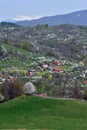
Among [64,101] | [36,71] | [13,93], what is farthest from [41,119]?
[36,71]

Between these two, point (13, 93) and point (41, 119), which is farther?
point (13, 93)

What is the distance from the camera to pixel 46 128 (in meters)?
41.2

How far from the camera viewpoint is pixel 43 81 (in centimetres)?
16050

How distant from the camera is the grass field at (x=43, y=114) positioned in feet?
139

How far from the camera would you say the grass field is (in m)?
42.4

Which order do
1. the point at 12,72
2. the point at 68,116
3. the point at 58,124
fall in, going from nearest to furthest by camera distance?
the point at 58,124 → the point at 68,116 → the point at 12,72

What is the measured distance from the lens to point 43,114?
4800 cm

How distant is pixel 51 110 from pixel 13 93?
36.6 meters

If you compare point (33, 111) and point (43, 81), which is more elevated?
point (33, 111)

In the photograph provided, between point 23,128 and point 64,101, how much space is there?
12769 mm

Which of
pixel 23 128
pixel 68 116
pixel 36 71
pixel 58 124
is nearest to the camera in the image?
pixel 23 128

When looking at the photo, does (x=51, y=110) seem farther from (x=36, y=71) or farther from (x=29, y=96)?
(x=36, y=71)

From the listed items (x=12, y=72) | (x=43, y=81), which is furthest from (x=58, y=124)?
(x=12, y=72)

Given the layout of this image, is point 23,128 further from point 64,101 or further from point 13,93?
point 13,93
